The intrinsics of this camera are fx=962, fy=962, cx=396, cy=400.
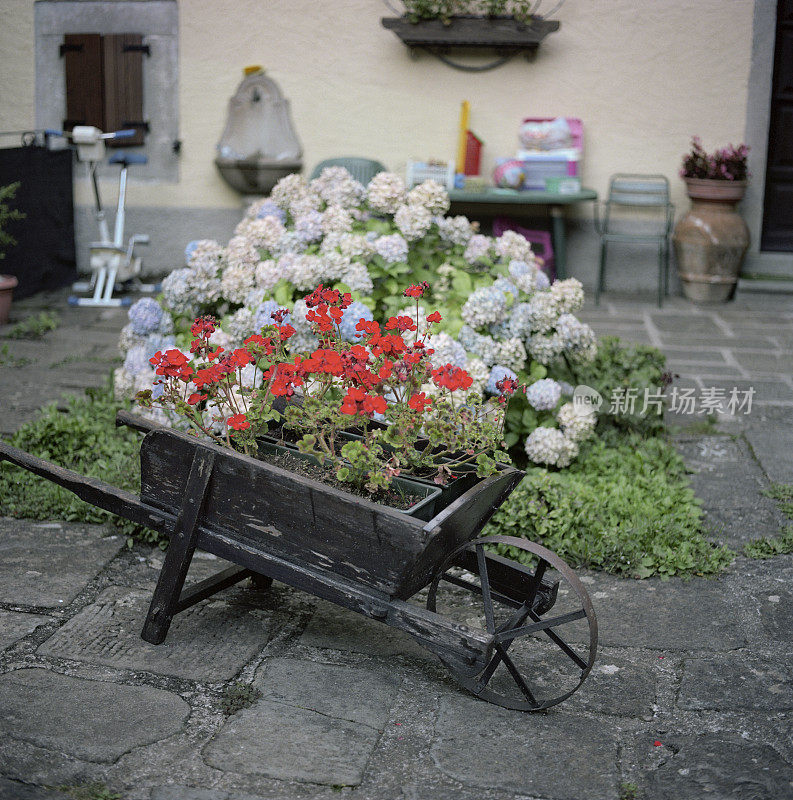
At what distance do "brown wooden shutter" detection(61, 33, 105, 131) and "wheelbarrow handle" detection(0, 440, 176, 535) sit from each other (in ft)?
18.9

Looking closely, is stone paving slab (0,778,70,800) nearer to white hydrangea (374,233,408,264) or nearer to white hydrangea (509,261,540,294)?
white hydrangea (374,233,408,264)

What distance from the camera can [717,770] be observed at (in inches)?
86.8

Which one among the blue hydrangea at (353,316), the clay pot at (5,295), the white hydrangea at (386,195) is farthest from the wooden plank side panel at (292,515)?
the clay pot at (5,295)

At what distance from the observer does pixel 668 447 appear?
415 centimetres

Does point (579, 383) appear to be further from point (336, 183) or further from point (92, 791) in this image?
point (92, 791)

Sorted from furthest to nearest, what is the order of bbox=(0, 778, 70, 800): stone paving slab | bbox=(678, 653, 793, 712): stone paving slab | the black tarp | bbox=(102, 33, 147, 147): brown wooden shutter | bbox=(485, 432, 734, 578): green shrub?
bbox=(102, 33, 147, 147): brown wooden shutter < the black tarp < bbox=(485, 432, 734, 578): green shrub < bbox=(678, 653, 793, 712): stone paving slab < bbox=(0, 778, 70, 800): stone paving slab

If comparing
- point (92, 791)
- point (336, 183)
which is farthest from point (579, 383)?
point (92, 791)

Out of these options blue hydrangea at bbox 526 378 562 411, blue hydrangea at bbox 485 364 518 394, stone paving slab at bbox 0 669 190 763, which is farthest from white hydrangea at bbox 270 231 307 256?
stone paving slab at bbox 0 669 190 763

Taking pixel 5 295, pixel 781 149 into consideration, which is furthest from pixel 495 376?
pixel 781 149

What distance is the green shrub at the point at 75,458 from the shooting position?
346 centimetres

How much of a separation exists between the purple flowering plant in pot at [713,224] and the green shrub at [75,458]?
15.0 ft

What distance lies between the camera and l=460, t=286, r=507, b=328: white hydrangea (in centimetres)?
367

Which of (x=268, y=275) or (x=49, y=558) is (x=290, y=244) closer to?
(x=268, y=275)

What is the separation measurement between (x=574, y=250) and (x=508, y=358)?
418 centimetres
